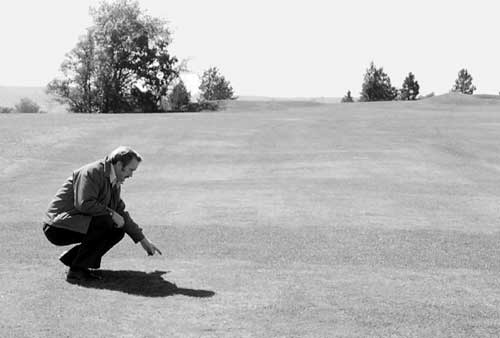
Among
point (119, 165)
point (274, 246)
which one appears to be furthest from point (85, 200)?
point (274, 246)

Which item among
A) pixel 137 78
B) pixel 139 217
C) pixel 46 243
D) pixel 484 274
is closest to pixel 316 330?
pixel 484 274

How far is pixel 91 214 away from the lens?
28.0ft

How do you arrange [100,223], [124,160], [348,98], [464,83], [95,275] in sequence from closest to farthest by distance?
[124,160] < [100,223] < [95,275] < [348,98] < [464,83]

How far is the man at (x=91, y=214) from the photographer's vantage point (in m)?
8.35

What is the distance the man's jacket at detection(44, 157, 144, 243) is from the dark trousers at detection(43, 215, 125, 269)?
0.32 ft

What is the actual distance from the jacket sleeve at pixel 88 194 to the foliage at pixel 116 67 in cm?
8132

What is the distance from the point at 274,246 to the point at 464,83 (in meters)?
158

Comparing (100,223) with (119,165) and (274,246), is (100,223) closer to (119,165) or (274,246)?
(119,165)

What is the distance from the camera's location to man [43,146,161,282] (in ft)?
27.4

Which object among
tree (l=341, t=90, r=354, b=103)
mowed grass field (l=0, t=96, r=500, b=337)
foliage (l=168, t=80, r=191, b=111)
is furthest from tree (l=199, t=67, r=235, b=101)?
mowed grass field (l=0, t=96, r=500, b=337)

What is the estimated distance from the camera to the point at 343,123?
37.8 m

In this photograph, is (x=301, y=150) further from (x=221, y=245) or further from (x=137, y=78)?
(x=137, y=78)

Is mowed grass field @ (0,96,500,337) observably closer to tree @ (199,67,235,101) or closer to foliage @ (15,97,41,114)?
foliage @ (15,97,41,114)

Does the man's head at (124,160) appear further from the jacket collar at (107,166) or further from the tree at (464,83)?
the tree at (464,83)
